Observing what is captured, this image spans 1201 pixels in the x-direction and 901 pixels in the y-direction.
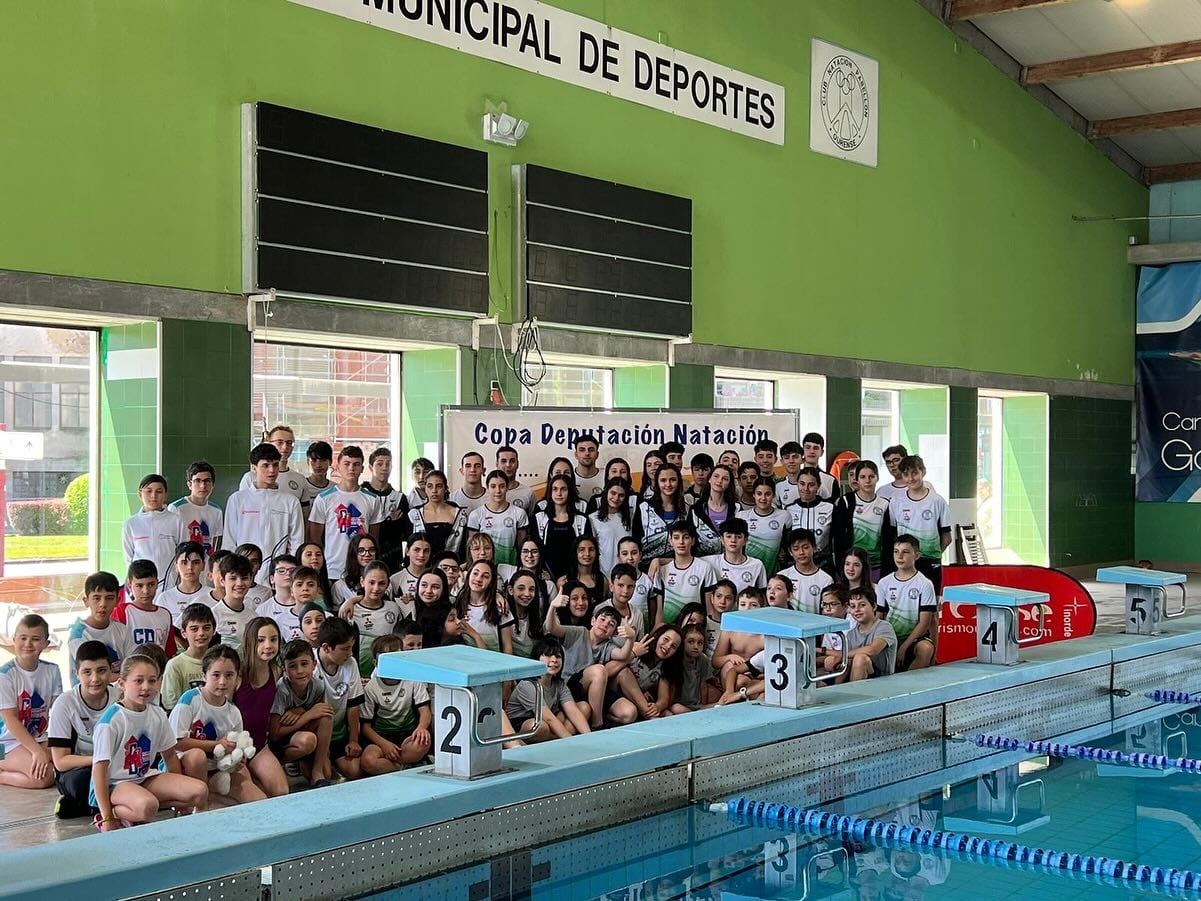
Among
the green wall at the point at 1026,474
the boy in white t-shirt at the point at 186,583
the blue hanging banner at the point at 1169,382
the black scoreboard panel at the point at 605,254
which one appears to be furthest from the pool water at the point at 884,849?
the blue hanging banner at the point at 1169,382

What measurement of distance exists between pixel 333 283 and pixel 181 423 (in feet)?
4.62

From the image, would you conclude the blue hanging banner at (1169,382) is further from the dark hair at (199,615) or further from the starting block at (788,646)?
the dark hair at (199,615)

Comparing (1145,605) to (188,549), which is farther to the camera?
(1145,605)

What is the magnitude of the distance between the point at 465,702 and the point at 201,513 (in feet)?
11.7

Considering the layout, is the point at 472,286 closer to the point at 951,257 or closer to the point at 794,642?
the point at 794,642

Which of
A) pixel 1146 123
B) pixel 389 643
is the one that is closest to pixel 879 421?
pixel 1146 123

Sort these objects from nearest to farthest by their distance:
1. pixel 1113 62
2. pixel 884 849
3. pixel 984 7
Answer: pixel 884 849 < pixel 984 7 < pixel 1113 62

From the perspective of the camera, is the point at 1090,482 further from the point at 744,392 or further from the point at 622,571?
the point at 622,571

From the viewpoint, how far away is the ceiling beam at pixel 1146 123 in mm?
18094

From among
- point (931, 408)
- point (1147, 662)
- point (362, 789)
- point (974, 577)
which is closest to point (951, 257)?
point (931, 408)

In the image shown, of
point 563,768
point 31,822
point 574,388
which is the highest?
point 574,388

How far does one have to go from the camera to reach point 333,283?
9023mm

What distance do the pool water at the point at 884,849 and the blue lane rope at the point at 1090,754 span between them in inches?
4.8

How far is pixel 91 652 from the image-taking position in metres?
5.76
